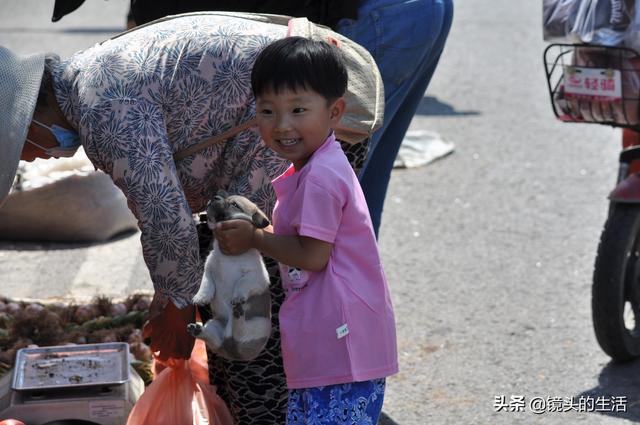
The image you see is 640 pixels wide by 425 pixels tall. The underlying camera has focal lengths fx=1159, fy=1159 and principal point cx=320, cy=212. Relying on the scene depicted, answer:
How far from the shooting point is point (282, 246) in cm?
244

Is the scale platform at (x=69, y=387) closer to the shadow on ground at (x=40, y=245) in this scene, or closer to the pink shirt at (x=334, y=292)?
the pink shirt at (x=334, y=292)

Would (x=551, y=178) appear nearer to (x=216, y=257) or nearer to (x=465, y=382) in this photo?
(x=465, y=382)

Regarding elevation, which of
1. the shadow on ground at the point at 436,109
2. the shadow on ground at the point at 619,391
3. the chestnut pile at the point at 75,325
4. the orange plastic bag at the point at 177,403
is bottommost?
the shadow on ground at the point at 436,109

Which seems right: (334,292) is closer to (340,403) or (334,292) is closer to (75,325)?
(340,403)

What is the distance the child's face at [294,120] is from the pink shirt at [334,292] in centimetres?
4

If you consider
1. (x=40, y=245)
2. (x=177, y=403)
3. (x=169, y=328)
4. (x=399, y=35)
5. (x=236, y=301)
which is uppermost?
(x=399, y=35)

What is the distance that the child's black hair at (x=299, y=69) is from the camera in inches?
95.4

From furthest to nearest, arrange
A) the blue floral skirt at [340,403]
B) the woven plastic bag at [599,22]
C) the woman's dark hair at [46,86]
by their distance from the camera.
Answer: the woven plastic bag at [599,22]
the woman's dark hair at [46,86]
the blue floral skirt at [340,403]

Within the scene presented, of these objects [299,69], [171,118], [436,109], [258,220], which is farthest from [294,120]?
[436,109]

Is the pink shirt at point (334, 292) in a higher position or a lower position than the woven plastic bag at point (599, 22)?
lower

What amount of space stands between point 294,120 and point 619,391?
6.05 ft

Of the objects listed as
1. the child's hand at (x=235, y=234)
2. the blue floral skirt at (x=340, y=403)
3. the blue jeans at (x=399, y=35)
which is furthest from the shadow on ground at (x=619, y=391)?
the child's hand at (x=235, y=234)

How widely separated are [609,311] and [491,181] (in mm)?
2538

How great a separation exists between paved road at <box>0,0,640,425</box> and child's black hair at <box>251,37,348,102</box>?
1.52 m
